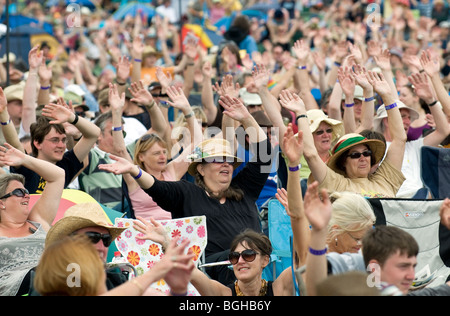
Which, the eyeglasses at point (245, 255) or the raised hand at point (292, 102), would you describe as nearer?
the eyeglasses at point (245, 255)

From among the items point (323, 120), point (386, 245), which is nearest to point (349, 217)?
point (386, 245)

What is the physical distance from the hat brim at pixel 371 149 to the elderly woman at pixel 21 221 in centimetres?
213

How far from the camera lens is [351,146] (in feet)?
18.6

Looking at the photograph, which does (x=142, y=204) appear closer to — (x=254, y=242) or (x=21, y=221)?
(x=21, y=221)

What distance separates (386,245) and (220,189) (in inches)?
88.0

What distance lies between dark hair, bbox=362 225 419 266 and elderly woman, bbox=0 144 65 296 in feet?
6.80

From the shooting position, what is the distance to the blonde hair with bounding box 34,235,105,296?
3109mm

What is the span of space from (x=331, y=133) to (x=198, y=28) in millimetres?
7623

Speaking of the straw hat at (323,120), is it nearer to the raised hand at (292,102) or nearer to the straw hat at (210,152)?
the raised hand at (292,102)

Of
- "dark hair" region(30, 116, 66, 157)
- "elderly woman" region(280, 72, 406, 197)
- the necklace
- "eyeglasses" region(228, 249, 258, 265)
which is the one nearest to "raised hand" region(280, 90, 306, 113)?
"elderly woman" region(280, 72, 406, 197)

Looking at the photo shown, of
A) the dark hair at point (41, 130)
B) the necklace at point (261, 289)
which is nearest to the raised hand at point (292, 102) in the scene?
the necklace at point (261, 289)

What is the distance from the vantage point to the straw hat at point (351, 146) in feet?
18.7

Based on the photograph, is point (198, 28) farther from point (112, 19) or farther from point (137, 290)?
point (137, 290)

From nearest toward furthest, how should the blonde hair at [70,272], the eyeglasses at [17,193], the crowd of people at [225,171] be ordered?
the blonde hair at [70,272] < the crowd of people at [225,171] < the eyeglasses at [17,193]
